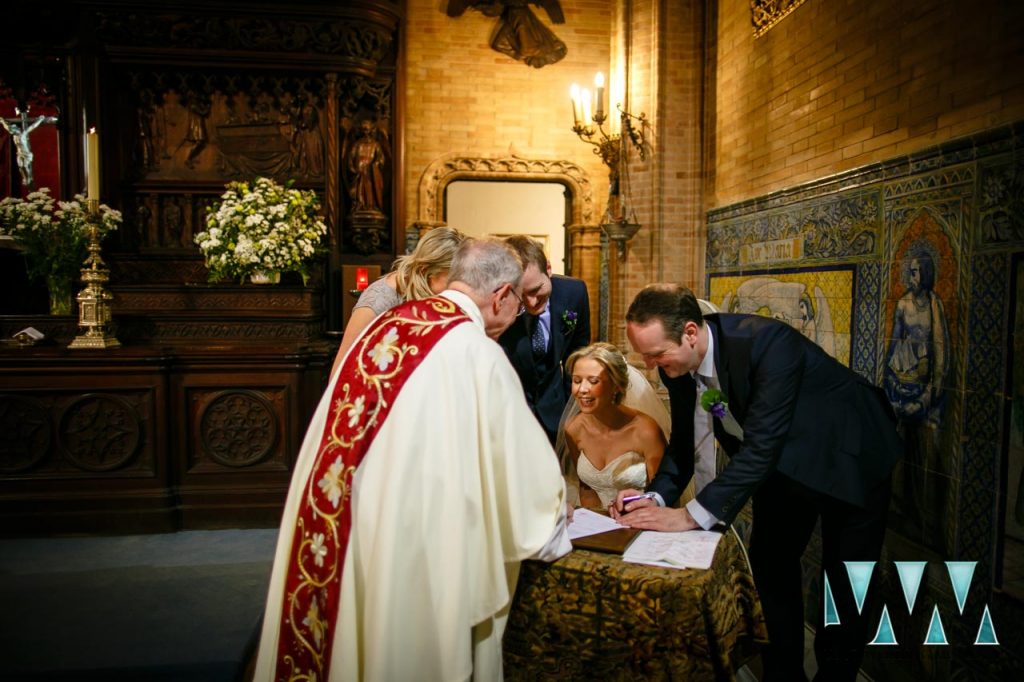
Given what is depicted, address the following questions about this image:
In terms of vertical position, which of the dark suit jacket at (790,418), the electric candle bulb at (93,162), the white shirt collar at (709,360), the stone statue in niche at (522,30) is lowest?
the dark suit jacket at (790,418)

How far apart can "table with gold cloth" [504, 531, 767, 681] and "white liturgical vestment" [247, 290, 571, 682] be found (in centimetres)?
13

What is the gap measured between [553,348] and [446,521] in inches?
80.9

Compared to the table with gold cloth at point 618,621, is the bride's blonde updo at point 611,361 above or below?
above

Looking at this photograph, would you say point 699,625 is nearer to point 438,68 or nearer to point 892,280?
point 892,280

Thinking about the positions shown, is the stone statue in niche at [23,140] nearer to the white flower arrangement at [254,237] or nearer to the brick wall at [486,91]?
the white flower arrangement at [254,237]

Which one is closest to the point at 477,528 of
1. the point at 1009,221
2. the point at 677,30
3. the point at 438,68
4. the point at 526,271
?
the point at 526,271

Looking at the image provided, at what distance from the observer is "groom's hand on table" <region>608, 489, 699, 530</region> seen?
8.35 ft

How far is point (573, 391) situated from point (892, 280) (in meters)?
1.73

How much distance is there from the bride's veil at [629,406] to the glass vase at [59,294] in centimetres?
458

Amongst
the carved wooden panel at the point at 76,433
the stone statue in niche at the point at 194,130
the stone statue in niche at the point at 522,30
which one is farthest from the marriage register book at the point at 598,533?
the stone statue in niche at the point at 522,30

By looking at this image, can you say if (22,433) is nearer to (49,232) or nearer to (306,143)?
(49,232)

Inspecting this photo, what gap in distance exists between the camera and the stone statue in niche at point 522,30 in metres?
8.34

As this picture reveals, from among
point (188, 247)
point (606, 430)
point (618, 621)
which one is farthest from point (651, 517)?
point (188, 247)

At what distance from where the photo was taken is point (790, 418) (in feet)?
8.92
